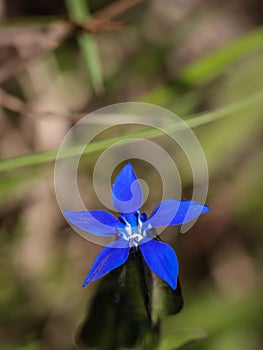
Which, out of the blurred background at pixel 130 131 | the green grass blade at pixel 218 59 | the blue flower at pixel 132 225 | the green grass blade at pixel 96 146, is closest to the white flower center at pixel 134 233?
the blue flower at pixel 132 225

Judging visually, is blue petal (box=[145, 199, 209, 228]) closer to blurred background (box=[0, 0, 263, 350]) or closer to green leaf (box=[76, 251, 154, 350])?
green leaf (box=[76, 251, 154, 350])

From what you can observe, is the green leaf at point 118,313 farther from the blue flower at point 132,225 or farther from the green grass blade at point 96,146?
the green grass blade at point 96,146

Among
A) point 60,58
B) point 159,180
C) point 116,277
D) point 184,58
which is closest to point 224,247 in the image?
point 159,180

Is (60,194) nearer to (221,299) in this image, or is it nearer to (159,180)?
(159,180)

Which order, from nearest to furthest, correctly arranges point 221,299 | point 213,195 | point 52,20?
point 52,20 < point 221,299 < point 213,195

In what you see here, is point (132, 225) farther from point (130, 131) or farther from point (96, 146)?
point (130, 131)

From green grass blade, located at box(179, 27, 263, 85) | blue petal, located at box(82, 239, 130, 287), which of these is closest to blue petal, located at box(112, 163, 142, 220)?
blue petal, located at box(82, 239, 130, 287)

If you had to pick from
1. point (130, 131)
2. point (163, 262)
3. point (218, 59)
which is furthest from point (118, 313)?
point (218, 59)
